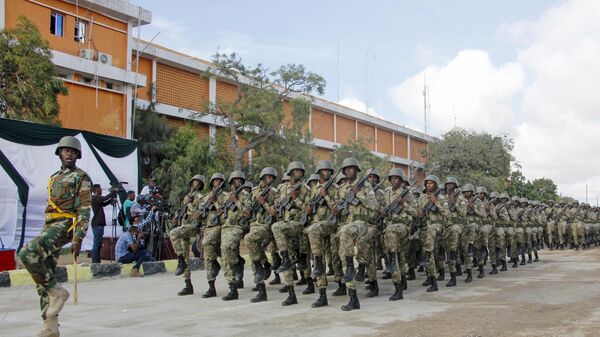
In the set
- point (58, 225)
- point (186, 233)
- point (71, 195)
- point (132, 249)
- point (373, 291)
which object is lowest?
point (373, 291)

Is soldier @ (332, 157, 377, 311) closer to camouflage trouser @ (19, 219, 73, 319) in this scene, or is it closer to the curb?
camouflage trouser @ (19, 219, 73, 319)

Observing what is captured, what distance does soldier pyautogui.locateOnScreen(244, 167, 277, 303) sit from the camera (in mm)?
9000

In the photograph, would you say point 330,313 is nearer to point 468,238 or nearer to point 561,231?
point 468,238

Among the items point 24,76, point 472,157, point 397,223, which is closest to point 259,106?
point 24,76

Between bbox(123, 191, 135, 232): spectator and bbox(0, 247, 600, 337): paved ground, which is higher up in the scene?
bbox(123, 191, 135, 232): spectator

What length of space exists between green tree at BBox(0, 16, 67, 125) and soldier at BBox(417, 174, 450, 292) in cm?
1133

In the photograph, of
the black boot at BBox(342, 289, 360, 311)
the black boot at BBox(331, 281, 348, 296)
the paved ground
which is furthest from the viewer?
the black boot at BBox(331, 281, 348, 296)

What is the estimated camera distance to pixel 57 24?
70.0 ft

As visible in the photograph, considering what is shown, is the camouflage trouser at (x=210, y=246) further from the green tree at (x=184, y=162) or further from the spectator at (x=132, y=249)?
the green tree at (x=184, y=162)

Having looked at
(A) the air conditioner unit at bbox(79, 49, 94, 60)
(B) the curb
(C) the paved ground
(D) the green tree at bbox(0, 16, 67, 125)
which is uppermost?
(A) the air conditioner unit at bbox(79, 49, 94, 60)

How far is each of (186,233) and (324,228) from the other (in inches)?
105

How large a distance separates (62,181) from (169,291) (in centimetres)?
459

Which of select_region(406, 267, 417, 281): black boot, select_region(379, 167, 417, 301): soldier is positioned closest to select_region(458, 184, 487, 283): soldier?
select_region(406, 267, 417, 281): black boot

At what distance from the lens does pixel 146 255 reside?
1350cm
